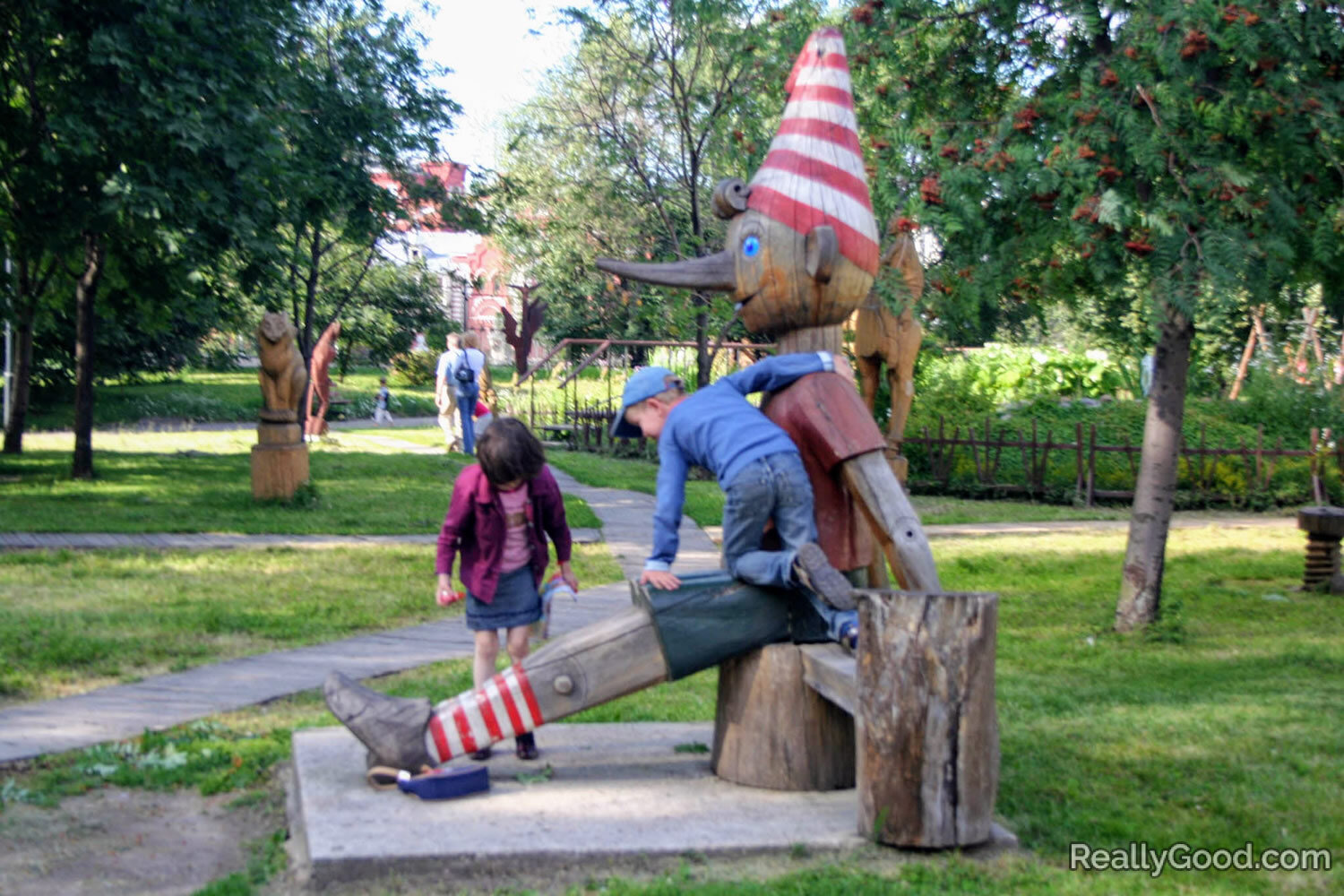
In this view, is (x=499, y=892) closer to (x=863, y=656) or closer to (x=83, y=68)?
(x=863, y=656)

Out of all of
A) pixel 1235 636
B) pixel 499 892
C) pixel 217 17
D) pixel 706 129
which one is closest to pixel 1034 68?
pixel 1235 636

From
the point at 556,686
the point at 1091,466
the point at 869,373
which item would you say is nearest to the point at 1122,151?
the point at 556,686

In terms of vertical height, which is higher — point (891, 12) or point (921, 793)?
point (891, 12)

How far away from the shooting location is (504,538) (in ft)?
17.2

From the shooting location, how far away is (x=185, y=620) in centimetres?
791

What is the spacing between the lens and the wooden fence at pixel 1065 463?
16328mm

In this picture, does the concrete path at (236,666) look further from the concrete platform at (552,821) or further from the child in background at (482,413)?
the child in background at (482,413)

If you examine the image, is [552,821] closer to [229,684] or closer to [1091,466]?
[229,684]

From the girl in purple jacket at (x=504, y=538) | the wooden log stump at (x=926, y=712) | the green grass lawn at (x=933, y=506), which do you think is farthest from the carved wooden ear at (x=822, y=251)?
the green grass lawn at (x=933, y=506)

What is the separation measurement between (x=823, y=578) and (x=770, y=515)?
15.9 inches

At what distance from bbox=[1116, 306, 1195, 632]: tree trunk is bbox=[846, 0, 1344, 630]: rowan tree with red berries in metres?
0.02

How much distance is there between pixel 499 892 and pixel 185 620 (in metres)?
4.72

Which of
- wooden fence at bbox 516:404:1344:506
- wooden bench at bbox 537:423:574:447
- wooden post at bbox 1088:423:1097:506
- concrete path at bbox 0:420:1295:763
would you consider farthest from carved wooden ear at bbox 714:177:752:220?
wooden bench at bbox 537:423:574:447

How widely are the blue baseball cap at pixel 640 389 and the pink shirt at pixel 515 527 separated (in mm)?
501
